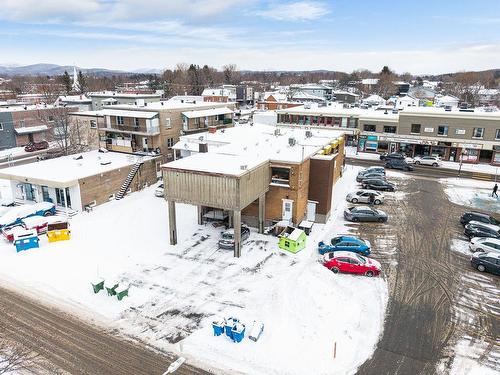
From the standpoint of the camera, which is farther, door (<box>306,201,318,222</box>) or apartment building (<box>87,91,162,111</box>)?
apartment building (<box>87,91,162,111</box>)

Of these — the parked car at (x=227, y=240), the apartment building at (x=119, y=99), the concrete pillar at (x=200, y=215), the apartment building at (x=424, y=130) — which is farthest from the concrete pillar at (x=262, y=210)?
the apartment building at (x=119, y=99)

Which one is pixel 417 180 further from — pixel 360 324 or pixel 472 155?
pixel 360 324

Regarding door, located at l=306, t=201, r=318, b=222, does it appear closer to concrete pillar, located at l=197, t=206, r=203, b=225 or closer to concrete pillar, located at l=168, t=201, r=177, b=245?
concrete pillar, located at l=197, t=206, r=203, b=225

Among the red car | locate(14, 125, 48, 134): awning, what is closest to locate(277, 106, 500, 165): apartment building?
the red car

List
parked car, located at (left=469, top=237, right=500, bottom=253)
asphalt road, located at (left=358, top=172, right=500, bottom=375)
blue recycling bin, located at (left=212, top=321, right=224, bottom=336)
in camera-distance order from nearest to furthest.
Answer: asphalt road, located at (left=358, top=172, right=500, bottom=375) < blue recycling bin, located at (left=212, top=321, right=224, bottom=336) < parked car, located at (left=469, top=237, right=500, bottom=253)

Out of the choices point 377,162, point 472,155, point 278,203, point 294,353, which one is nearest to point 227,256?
point 278,203

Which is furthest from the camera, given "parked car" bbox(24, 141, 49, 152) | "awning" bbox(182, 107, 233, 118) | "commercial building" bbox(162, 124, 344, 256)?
"parked car" bbox(24, 141, 49, 152)

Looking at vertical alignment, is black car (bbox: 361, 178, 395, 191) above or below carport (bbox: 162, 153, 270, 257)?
below

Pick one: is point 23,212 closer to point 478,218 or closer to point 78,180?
point 78,180
